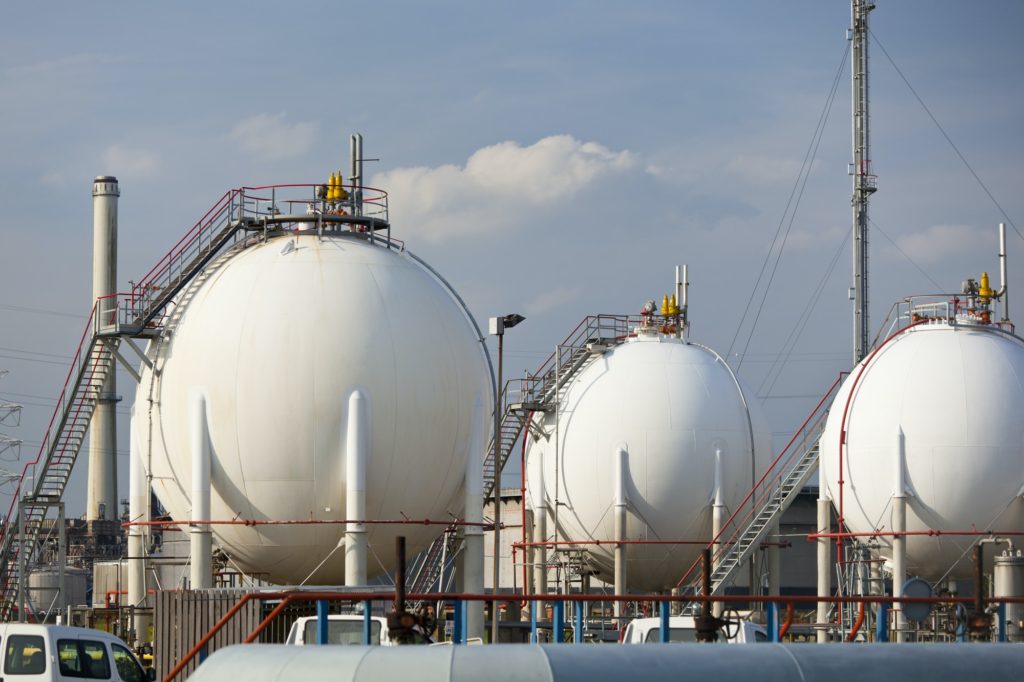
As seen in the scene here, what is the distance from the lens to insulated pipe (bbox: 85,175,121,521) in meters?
61.1

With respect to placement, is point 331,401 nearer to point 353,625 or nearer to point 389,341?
point 389,341

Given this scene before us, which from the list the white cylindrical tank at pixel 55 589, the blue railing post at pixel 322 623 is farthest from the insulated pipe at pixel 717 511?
the blue railing post at pixel 322 623

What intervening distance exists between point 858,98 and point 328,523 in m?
23.1

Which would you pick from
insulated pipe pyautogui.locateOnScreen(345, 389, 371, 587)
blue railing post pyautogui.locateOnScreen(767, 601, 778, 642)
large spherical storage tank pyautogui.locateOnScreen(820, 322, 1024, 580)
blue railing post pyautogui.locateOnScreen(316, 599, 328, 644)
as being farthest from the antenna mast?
blue railing post pyautogui.locateOnScreen(316, 599, 328, 644)

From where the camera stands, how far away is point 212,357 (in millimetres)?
31094

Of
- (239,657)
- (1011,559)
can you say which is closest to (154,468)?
(1011,559)

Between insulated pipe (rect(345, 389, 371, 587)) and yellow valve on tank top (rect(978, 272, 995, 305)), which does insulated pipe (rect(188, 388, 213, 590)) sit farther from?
yellow valve on tank top (rect(978, 272, 995, 305))

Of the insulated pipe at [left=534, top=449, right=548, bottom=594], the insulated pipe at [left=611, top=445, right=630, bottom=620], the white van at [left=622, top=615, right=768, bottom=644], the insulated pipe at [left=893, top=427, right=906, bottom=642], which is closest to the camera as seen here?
the white van at [left=622, top=615, right=768, bottom=644]

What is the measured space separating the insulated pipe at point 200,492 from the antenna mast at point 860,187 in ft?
71.2

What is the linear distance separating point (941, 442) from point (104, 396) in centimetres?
3656

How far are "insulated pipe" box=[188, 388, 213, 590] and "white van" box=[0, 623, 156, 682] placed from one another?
29.4 ft

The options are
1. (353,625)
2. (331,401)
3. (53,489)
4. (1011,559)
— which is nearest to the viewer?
(353,625)

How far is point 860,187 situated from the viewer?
46.2m

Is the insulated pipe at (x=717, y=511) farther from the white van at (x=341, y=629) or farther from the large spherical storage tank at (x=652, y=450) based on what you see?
the white van at (x=341, y=629)
